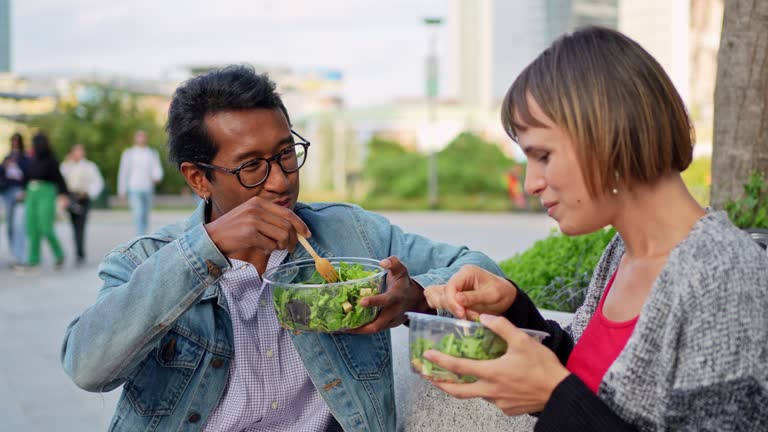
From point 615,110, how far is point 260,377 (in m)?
1.33

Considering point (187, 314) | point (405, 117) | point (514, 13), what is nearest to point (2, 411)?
point (187, 314)

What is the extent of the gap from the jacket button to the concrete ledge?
2.54 ft

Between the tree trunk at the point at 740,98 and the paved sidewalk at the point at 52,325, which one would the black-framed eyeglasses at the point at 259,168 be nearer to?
the paved sidewalk at the point at 52,325

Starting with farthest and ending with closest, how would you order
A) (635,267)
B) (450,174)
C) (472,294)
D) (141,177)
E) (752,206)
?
(450,174) → (141,177) → (752,206) → (472,294) → (635,267)

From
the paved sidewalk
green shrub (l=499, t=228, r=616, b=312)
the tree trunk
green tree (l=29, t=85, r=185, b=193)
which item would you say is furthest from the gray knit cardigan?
green tree (l=29, t=85, r=185, b=193)

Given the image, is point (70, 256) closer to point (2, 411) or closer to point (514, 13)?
point (2, 411)

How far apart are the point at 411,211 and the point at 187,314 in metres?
22.6

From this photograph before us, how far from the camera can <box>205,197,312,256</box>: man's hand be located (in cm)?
194

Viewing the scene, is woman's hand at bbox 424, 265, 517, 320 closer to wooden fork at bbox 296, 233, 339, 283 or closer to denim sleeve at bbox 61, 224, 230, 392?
wooden fork at bbox 296, 233, 339, 283

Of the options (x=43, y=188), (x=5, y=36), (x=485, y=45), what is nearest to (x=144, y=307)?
(x=43, y=188)

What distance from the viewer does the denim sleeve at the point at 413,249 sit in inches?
99.3

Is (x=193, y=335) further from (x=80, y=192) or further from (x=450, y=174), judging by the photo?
(x=450, y=174)

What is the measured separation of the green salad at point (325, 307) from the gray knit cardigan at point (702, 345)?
26.5 inches

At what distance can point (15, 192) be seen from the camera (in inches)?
453
